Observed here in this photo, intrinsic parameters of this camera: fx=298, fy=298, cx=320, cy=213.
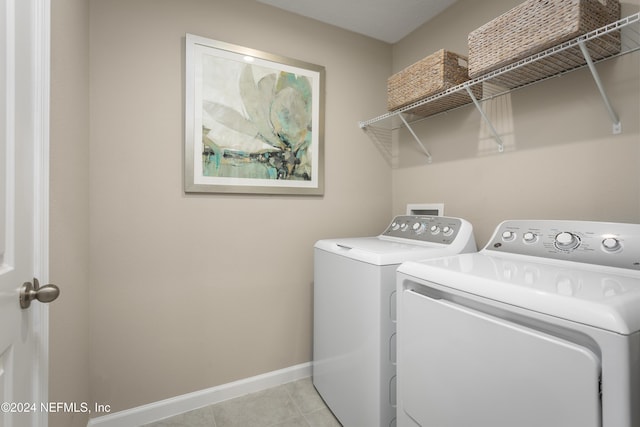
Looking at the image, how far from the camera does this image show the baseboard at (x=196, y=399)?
152cm

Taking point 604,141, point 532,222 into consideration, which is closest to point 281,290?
point 532,222

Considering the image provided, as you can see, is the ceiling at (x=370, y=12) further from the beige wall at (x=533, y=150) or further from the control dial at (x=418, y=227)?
the control dial at (x=418, y=227)

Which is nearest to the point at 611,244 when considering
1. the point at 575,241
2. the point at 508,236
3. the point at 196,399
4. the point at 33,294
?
the point at 575,241

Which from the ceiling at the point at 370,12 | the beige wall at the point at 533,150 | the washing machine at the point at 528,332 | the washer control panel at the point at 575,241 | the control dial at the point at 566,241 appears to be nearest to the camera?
the washing machine at the point at 528,332

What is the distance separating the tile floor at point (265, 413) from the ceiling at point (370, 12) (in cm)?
242

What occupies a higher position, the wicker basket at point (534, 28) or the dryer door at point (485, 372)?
the wicker basket at point (534, 28)

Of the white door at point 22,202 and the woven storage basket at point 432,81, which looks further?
the woven storage basket at point 432,81

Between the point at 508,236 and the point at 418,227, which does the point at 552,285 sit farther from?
the point at 418,227

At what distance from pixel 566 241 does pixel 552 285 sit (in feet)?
1.45

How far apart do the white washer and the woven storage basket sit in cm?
69

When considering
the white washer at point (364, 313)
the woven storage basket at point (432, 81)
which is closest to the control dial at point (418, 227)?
the white washer at point (364, 313)

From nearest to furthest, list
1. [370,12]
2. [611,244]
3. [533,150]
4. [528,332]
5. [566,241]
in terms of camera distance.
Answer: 1. [528,332]
2. [611,244]
3. [566,241]
4. [533,150]
5. [370,12]

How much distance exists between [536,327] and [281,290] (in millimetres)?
1438

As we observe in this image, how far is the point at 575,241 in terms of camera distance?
1.09 m
